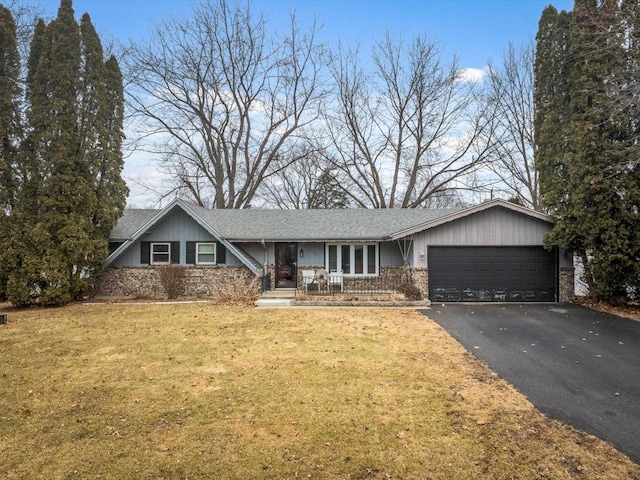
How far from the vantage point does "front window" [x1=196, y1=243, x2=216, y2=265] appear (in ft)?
51.7

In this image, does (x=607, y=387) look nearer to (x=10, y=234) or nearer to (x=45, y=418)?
(x=45, y=418)

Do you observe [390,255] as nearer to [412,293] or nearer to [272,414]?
[412,293]

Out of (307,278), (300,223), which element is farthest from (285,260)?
(300,223)

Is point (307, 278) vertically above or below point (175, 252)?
below

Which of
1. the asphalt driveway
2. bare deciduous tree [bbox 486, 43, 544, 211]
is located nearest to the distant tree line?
the asphalt driveway

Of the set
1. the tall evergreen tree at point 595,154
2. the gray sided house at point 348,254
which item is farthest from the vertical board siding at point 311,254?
the tall evergreen tree at point 595,154

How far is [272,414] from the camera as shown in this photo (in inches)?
182

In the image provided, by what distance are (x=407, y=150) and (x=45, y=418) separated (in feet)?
87.2

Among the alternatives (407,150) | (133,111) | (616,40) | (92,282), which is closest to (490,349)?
(616,40)

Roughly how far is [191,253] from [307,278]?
5266 millimetres

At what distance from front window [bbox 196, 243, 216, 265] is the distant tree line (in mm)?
→ 3726

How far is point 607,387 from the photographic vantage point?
5.51m

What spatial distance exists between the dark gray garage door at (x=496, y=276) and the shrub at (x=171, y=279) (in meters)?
10.3

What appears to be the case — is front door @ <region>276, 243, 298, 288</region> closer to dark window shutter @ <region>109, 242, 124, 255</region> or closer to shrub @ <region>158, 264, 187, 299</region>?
shrub @ <region>158, 264, 187, 299</region>
